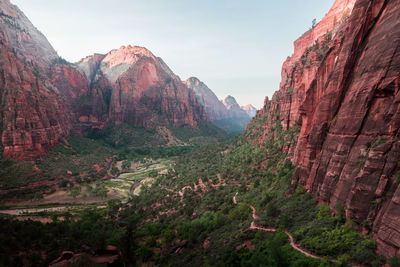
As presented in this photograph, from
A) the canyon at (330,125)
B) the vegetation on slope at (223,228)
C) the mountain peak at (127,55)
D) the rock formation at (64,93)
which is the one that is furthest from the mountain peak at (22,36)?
the vegetation on slope at (223,228)

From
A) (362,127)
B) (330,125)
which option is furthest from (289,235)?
(330,125)

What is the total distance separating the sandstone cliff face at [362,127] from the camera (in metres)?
13.4

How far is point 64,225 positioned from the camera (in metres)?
29.9

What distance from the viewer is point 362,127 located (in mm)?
16109

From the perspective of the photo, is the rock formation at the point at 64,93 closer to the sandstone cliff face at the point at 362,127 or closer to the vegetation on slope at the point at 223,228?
the vegetation on slope at the point at 223,228

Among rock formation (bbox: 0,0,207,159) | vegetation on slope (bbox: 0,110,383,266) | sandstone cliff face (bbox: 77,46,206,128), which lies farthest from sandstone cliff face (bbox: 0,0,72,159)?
sandstone cliff face (bbox: 77,46,206,128)

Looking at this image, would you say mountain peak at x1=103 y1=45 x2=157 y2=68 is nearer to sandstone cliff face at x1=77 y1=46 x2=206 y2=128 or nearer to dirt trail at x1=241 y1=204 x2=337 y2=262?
sandstone cliff face at x1=77 y1=46 x2=206 y2=128

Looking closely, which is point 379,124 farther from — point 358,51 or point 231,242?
point 231,242

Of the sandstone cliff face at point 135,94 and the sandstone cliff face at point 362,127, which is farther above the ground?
the sandstone cliff face at point 135,94

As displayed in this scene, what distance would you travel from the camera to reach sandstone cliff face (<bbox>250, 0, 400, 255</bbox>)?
13.4 meters

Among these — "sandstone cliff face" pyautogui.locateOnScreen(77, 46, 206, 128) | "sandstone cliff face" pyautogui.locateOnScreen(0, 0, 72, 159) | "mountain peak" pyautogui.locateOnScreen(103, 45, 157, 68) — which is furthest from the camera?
"mountain peak" pyautogui.locateOnScreen(103, 45, 157, 68)

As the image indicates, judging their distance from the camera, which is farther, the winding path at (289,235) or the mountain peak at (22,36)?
the mountain peak at (22,36)

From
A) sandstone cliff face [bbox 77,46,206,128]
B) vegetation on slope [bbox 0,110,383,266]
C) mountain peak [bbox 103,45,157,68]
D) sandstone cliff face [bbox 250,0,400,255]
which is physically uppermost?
mountain peak [bbox 103,45,157,68]

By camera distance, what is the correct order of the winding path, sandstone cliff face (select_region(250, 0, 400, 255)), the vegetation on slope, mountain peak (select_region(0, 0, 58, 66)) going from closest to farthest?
sandstone cliff face (select_region(250, 0, 400, 255)), the winding path, the vegetation on slope, mountain peak (select_region(0, 0, 58, 66))
